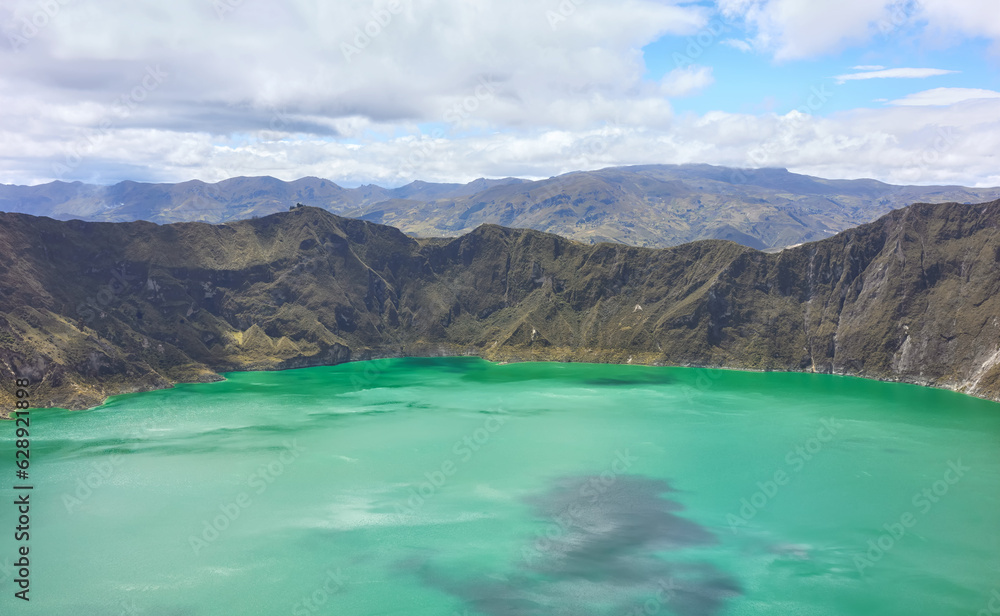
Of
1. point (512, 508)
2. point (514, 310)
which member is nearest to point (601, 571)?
point (512, 508)

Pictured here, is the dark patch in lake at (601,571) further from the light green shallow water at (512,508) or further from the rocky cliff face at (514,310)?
the rocky cliff face at (514,310)

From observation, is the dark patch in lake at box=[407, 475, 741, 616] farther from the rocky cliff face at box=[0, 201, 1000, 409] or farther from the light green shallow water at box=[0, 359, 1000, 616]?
the rocky cliff face at box=[0, 201, 1000, 409]

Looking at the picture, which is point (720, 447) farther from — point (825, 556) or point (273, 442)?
point (273, 442)

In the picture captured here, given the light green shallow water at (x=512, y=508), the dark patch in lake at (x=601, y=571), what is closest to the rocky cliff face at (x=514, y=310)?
the light green shallow water at (x=512, y=508)

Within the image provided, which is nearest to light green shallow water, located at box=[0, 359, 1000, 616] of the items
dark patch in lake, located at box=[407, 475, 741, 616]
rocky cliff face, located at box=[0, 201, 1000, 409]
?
dark patch in lake, located at box=[407, 475, 741, 616]

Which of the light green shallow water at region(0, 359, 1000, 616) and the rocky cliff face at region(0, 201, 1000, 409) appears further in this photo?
the rocky cliff face at region(0, 201, 1000, 409)

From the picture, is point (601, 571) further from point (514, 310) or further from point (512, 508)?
point (514, 310)

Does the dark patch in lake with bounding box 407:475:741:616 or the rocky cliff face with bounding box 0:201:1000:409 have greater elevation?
the rocky cliff face with bounding box 0:201:1000:409

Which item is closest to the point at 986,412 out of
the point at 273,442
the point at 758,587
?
the point at 758,587
